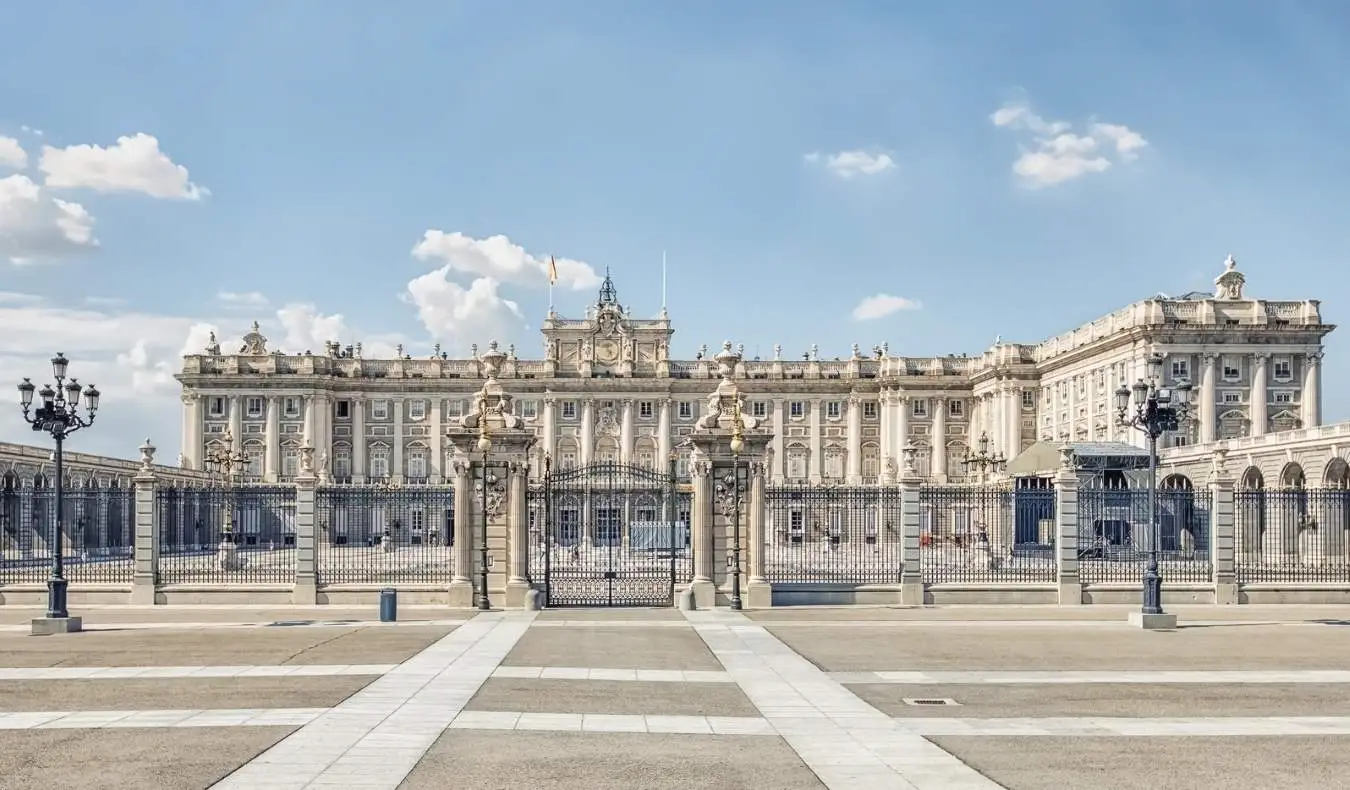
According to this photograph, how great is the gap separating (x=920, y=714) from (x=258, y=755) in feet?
27.2

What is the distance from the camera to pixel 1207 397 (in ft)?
317

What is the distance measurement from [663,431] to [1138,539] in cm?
7246

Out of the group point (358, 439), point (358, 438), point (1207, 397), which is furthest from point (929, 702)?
point (358, 439)

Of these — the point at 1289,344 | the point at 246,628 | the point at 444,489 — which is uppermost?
the point at 1289,344

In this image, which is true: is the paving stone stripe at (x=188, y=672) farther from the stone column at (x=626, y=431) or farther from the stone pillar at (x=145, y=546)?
the stone column at (x=626, y=431)

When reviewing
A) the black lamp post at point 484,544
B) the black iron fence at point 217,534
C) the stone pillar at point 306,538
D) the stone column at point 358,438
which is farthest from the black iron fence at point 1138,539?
the stone column at point 358,438

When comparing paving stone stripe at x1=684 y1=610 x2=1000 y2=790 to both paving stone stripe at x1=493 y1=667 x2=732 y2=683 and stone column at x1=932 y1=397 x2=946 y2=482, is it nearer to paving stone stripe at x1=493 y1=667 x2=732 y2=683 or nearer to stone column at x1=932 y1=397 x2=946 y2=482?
paving stone stripe at x1=493 y1=667 x2=732 y2=683

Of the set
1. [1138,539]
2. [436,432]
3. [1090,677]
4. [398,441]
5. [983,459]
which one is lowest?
[1138,539]

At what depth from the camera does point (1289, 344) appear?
318 feet

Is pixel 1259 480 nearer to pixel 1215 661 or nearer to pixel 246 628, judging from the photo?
pixel 1215 661

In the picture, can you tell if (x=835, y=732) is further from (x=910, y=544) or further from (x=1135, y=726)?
(x=910, y=544)

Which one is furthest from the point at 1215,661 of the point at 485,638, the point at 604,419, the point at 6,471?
the point at 604,419

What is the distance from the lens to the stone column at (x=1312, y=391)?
314ft

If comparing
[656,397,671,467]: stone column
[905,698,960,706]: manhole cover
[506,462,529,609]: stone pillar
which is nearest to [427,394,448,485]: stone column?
[656,397,671,467]: stone column
